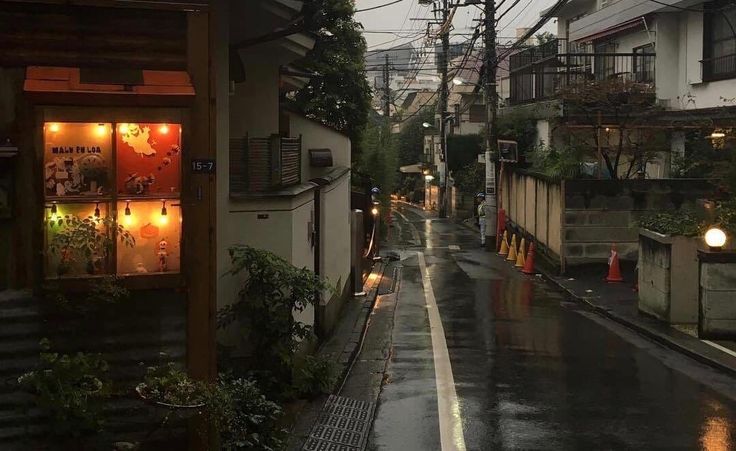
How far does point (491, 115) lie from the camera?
3134cm

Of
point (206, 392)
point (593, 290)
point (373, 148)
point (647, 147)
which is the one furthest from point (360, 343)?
point (373, 148)

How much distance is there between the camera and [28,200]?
6.19 meters

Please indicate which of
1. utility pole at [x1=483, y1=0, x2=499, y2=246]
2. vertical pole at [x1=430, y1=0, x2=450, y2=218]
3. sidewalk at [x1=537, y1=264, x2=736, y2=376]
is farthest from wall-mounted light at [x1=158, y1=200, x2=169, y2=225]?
vertical pole at [x1=430, y1=0, x2=450, y2=218]

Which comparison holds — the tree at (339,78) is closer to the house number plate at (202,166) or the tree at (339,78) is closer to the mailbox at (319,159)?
the mailbox at (319,159)

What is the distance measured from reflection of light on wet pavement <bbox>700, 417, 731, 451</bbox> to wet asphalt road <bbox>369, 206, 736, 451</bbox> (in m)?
0.01

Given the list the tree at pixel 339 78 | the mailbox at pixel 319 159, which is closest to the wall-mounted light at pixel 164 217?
the mailbox at pixel 319 159

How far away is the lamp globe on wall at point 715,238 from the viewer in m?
11.8

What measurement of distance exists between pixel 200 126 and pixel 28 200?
5.02 feet

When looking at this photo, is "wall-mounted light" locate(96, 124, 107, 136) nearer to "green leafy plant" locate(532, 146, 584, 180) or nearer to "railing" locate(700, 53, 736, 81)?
"green leafy plant" locate(532, 146, 584, 180)

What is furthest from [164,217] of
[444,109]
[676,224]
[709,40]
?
[444,109]

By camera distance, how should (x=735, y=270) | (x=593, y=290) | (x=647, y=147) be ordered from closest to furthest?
(x=735, y=270) → (x=593, y=290) → (x=647, y=147)

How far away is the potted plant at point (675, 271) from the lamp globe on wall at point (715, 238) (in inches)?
52.6

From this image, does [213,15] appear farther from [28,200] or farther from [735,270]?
[735,270]

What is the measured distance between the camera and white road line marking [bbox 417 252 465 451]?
7578 millimetres
